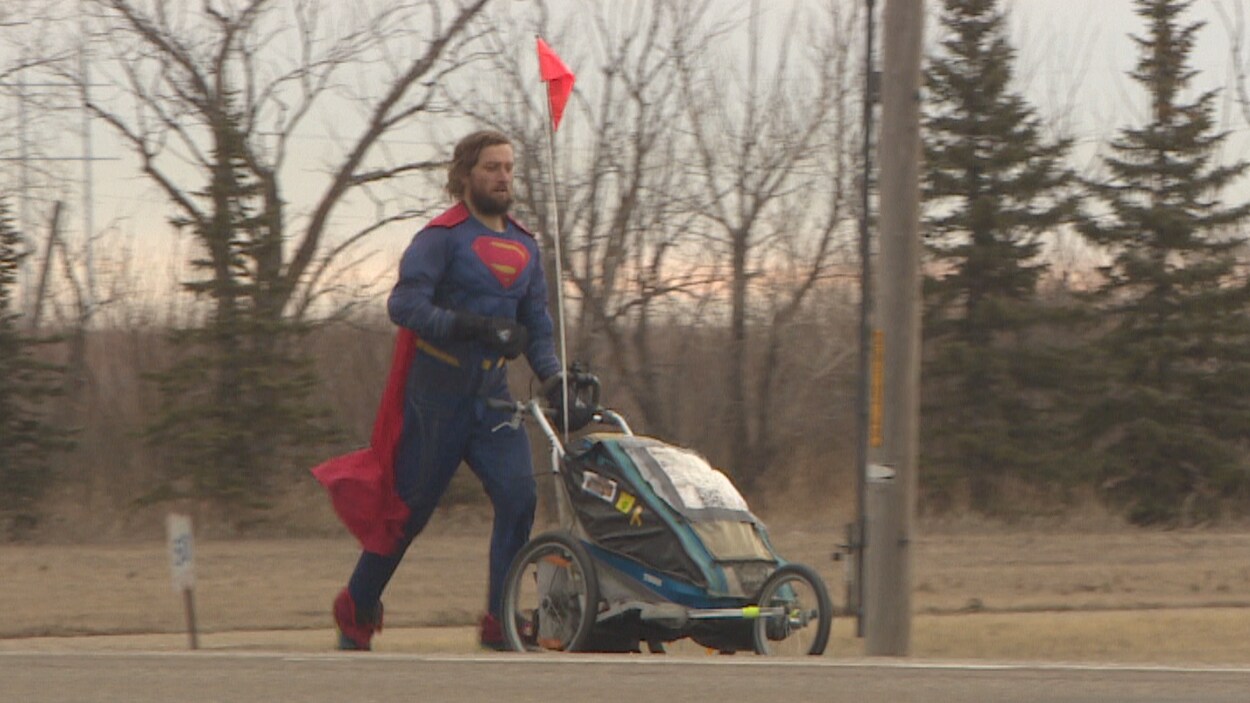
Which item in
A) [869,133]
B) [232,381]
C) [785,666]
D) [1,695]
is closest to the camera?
[1,695]

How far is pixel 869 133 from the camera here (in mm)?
9492

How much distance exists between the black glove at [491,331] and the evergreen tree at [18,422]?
12136 mm

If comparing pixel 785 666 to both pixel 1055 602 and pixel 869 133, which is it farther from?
pixel 1055 602

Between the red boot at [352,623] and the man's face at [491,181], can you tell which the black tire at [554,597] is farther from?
the man's face at [491,181]

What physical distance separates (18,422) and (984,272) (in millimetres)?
10788

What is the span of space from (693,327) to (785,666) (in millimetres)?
14959

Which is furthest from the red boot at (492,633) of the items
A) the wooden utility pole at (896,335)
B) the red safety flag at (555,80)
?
the red safety flag at (555,80)

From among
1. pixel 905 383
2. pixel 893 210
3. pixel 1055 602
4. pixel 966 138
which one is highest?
pixel 966 138

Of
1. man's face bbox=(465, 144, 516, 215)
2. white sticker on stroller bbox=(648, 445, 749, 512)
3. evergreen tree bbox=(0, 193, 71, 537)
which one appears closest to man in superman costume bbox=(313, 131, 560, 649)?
man's face bbox=(465, 144, 516, 215)

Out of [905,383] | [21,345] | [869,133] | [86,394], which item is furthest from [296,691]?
[86,394]

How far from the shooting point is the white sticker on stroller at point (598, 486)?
7.71 metres

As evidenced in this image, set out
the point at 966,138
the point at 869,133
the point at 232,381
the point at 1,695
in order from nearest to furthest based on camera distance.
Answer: the point at 1,695 < the point at 869,133 < the point at 232,381 < the point at 966,138

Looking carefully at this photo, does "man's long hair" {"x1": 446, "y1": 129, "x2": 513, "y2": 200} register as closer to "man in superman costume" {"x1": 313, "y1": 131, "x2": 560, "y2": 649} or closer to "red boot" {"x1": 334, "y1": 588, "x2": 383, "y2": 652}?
"man in superman costume" {"x1": 313, "y1": 131, "x2": 560, "y2": 649}

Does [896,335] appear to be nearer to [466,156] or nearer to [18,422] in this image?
[466,156]
